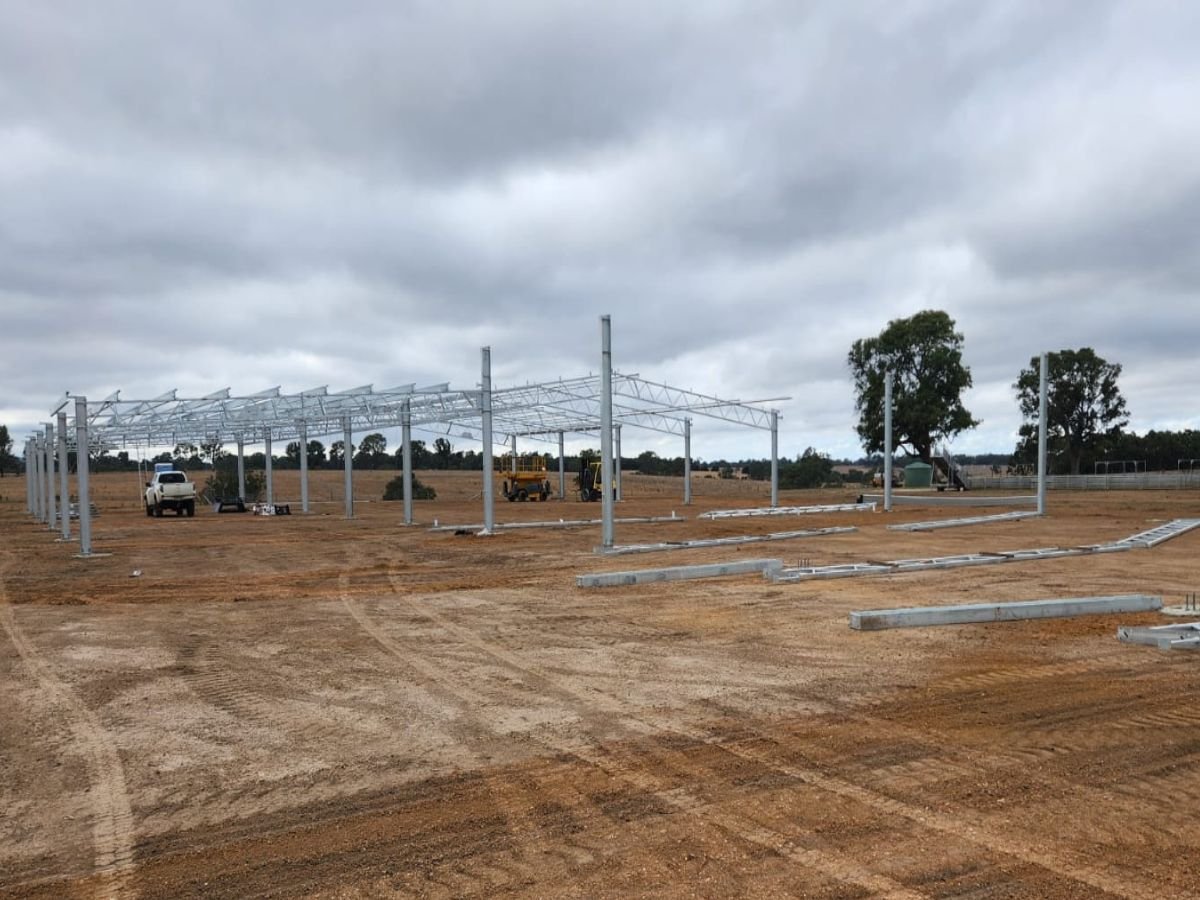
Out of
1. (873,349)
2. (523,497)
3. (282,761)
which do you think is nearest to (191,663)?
(282,761)

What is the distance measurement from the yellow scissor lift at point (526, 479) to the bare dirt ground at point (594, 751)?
4785 cm

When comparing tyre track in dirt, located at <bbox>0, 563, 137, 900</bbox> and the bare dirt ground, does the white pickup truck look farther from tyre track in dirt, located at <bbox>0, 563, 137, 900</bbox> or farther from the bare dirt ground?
tyre track in dirt, located at <bbox>0, 563, 137, 900</bbox>

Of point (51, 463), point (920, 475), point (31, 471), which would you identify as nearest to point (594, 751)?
point (51, 463)

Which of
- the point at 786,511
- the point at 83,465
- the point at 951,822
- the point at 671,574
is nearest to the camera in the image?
the point at 951,822

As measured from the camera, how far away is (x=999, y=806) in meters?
4.97

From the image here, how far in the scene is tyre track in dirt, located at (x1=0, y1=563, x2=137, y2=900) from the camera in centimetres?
445

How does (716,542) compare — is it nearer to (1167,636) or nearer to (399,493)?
(1167,636)

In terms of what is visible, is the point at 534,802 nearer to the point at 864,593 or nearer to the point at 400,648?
the point at 400,648

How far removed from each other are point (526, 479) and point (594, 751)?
183ft

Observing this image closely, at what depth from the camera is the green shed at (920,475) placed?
212 ft

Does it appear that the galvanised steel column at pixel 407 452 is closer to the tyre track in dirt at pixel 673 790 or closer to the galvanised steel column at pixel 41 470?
the galvanised steel column at pixel 41 470

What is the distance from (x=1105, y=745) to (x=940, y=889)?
2.79 m

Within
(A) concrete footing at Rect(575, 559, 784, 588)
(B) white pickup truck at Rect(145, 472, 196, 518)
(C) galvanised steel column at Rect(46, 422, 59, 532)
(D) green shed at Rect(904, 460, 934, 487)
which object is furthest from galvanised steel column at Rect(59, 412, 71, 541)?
(D) green shed at Rect(904, 460, 934, 487)

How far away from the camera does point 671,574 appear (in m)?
15.5
